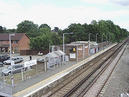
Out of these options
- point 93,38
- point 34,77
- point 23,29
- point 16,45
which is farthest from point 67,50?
point 23,29

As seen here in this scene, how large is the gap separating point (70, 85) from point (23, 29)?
84.8 m

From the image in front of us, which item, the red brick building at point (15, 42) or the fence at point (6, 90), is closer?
the fence at point (6, 90)

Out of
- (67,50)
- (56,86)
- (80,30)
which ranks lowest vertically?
(56,86)

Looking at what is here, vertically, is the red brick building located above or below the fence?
above

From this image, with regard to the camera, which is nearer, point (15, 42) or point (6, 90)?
point (6, 90)

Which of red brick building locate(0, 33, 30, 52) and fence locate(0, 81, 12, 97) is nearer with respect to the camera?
fence locate(0, 81, 12, 97)

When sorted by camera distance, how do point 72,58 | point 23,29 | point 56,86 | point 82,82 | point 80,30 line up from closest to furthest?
point 56,86, point 82,82, point 72,58, point 80,30, point 23,29

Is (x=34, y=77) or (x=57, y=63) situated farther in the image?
(x=57, y=63)

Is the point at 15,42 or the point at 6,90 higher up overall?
the point at 15,42

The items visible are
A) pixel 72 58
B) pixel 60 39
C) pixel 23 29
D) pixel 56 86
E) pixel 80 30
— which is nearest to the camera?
pixel 56 86

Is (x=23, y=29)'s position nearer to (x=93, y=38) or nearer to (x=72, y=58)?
(x=93, y=38)

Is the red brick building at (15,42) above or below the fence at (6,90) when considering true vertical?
above

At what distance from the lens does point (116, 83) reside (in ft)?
61.1

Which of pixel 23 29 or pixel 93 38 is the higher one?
pixel 23 29
